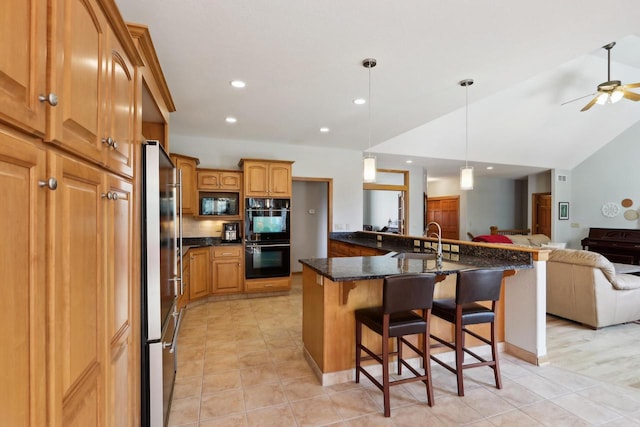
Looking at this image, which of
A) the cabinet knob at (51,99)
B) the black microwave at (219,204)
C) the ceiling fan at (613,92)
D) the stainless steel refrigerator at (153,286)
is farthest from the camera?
the black microwave at (219,204)

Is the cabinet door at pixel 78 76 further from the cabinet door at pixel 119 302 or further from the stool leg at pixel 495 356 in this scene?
the stool leg at pixel 495 356

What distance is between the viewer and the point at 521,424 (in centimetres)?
197

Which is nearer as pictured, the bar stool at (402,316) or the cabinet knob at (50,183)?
the cabinet knob at (50,183)

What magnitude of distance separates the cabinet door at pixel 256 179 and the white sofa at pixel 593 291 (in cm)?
408

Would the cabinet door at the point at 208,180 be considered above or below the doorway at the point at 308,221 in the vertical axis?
above

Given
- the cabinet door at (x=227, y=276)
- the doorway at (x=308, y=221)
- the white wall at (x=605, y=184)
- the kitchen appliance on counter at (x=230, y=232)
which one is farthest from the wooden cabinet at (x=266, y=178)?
the white wall at (x=605, y=184)

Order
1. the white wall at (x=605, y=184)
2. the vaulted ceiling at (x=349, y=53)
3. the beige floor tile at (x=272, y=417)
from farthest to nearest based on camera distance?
the white wall at (x=605, y=184) → the beige floor tile at (x=272, y=417) → the vaulted ceiling at (x=349, y=53)

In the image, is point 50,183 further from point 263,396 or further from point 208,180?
point 208,180

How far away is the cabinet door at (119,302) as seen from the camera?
118cm

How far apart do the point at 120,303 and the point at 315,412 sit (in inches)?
59.4

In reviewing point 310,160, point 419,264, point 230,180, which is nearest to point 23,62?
point 419,264

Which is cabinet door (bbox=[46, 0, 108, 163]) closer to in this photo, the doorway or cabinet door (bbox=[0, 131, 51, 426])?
cabinet door (bbox=[0, 131, 51, 426])

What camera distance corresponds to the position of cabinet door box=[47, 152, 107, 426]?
2.58 feet

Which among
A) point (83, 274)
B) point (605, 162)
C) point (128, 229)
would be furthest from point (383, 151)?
point (605, 162)
